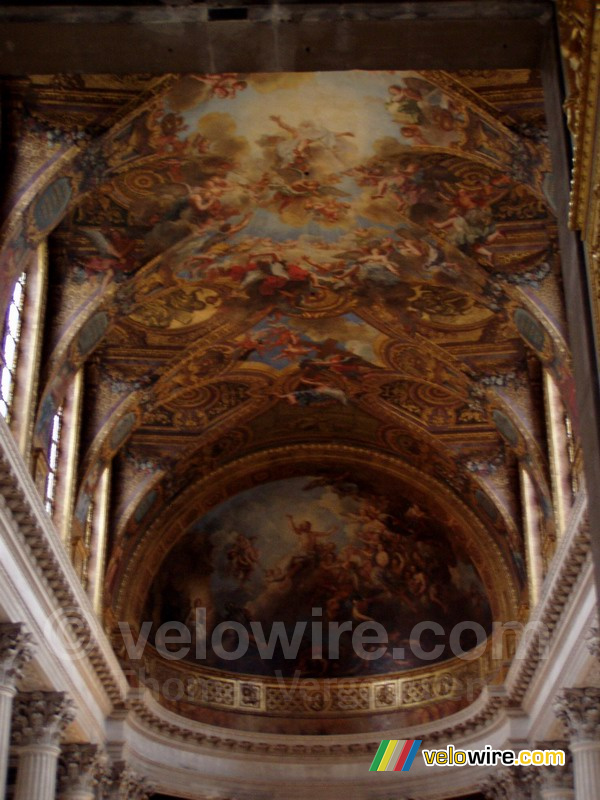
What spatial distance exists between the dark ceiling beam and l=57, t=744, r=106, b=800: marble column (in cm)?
1608

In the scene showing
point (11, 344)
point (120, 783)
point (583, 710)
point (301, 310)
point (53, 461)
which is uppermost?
point (301, 310)

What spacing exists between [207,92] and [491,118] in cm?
373

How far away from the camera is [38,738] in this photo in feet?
63.3

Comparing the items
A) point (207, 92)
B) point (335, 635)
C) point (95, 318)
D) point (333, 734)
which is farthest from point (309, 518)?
point (207, 92)

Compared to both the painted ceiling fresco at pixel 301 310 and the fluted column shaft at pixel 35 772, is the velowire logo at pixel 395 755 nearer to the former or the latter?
the painted ceiling fresco at pixel 301 310

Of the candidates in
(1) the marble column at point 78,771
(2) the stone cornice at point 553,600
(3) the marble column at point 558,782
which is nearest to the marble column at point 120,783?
(1) the marble column at point 78,771

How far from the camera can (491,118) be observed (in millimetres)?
15344

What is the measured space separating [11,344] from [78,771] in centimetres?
851

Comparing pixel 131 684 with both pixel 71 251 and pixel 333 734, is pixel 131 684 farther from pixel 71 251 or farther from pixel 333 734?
pixel 71 251

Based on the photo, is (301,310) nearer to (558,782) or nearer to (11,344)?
(11,344)

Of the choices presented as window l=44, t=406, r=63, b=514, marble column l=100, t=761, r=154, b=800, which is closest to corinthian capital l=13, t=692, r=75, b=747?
window l=44, t=406, r=63, b=514

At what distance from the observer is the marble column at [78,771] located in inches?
851

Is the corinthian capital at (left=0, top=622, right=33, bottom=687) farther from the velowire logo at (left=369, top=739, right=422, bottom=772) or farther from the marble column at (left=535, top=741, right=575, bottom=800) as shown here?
the velowire logo at (left=369, top=739, right=422, bottom=772)

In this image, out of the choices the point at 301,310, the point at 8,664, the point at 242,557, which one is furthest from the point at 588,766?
the point at 242,557
